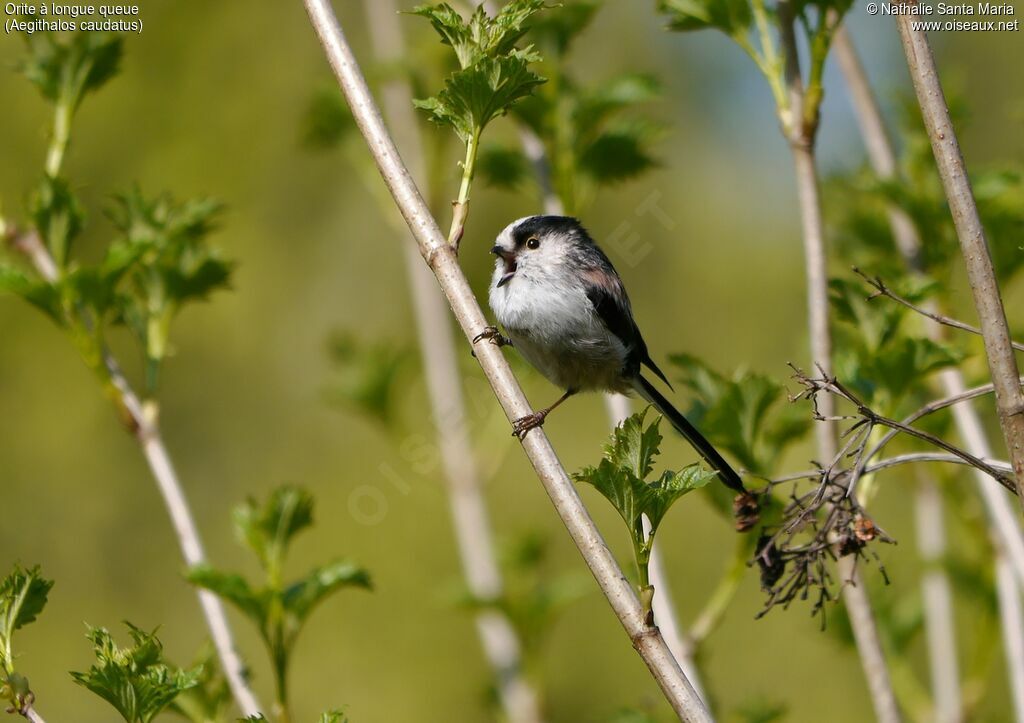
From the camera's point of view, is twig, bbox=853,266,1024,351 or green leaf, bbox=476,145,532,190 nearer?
twig, bbox=853,266,1024,351

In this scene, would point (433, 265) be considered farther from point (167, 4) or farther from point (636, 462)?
point (167, 4)

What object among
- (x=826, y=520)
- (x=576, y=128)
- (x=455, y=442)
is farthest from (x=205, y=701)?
(x=455, y=442)

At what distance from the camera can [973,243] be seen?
132 centimetres

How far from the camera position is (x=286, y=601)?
7.11ft

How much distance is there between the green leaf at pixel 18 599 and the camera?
1.68 meters

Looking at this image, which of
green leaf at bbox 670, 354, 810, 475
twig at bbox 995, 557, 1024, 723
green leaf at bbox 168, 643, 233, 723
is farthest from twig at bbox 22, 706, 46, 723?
twig at bbox 995, 557, 1024, 723

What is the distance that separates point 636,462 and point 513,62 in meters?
0.69

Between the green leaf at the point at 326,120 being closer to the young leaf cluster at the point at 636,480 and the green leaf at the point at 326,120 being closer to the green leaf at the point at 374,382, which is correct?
the green leaf at the point at 374,382

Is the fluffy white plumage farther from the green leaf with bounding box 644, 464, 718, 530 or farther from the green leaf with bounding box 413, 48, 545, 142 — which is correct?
the green leaf with bounding box 644, 464, 718, 530

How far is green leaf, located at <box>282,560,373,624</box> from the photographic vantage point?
2.17 meters

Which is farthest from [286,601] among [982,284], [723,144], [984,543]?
[723,144]

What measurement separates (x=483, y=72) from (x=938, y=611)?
7.09 feet

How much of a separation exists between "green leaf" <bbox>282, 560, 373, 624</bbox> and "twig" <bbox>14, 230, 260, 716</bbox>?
0.15 meters

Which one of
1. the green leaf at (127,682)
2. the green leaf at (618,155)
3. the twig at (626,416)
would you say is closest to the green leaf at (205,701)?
the green leaf at (127,682)
